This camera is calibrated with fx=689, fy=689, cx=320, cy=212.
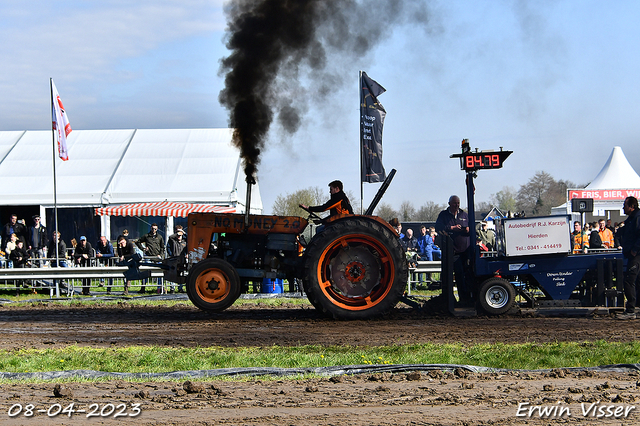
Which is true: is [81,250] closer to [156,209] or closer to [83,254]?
[83,254]

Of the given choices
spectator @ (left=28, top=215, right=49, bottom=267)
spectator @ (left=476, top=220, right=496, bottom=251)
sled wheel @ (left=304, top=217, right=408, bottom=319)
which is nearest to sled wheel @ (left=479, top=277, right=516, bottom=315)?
sled wheel @ (left=304, top=217, right=408, bottom=319)

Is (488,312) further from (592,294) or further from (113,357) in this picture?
(113,357)

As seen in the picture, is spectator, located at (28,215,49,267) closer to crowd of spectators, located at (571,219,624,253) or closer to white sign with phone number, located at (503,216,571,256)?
white sign with phone number, located at (503,216,571,256)

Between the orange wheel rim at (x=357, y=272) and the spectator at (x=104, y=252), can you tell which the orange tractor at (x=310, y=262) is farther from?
the spectator at (x=104, y=252)

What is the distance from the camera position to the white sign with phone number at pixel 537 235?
31.0ft

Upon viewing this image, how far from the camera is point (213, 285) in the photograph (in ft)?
30.3

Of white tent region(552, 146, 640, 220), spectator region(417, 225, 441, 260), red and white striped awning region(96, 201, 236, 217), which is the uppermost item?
white tent region(552, 146, 640, 220)

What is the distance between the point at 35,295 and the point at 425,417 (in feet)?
41.0

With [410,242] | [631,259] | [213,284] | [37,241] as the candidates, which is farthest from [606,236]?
[37,241]

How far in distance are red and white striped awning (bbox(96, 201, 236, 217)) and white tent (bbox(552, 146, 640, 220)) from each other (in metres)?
13.3

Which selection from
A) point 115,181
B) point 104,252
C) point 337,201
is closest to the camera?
point 337,201

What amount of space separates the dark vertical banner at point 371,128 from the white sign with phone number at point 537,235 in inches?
250

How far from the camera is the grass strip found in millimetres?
6109

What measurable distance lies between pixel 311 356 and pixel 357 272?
2.84 m
